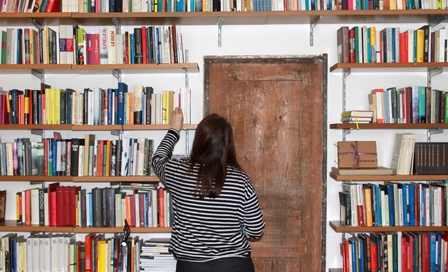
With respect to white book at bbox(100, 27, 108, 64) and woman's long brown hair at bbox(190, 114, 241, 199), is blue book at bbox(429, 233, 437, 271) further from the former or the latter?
white book at bbox(100, 27, 108, 64)

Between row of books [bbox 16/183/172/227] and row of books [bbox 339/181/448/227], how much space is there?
139cm

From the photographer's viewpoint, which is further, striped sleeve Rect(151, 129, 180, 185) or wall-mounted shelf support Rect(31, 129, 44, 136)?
wall-mounted shelf support Rect(31, 129, 44, 136)

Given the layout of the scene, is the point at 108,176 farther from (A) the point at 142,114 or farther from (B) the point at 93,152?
(A) the point at 142,114

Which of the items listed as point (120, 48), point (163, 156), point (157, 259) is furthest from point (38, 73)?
point (157, 259)

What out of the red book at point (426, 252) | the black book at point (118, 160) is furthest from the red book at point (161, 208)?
the red book at point (426, 252)

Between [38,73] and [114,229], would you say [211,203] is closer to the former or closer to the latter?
[114,229]

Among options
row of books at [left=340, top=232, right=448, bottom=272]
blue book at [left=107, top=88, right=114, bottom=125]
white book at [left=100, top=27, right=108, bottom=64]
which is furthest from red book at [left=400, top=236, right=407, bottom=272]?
white book at [left=100, top=27, right=108, bottom=64]

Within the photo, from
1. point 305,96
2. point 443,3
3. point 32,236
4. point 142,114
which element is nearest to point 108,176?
point 142,114

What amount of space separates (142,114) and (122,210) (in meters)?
0.70

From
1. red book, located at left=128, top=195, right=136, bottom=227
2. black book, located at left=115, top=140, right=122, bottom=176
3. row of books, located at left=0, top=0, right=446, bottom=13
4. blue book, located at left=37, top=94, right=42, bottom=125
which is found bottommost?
red book, located at left=128, top=195, right=136, bottom=227

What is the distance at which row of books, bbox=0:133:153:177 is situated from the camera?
7.25ft

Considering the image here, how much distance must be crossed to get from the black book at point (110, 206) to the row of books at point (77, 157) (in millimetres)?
122

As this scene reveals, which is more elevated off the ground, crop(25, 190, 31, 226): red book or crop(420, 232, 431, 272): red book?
crop(25, 190, 31, 226): red book

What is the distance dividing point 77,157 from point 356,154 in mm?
2005
